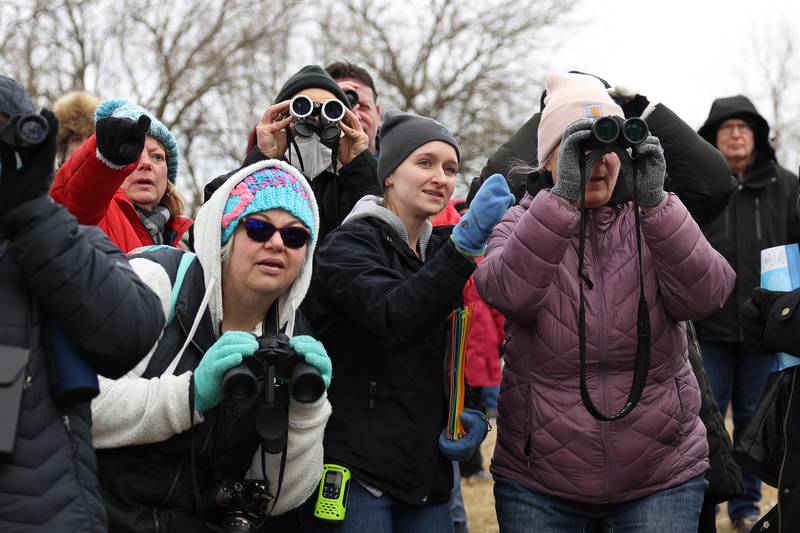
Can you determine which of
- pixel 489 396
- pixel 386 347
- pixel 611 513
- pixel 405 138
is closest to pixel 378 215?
pixel 405 138

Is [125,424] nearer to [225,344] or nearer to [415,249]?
[225,344]

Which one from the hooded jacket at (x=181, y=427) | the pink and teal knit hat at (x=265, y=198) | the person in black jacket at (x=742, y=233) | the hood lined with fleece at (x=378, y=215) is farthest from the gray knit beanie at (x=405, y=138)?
the person in black jacket at (x=742, y=233)

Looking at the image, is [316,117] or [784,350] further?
[316,117]

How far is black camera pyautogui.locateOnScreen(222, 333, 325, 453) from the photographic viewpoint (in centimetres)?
255

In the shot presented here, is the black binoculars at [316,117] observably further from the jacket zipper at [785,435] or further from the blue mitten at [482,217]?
the jacket zipper at [785,435]

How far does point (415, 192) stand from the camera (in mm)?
3326

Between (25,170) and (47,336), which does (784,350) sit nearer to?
(47,336)

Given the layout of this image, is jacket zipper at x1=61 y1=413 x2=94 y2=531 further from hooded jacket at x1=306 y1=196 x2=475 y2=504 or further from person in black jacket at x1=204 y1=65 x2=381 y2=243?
person in black jacket at x1=204 y1=65 x2=381 y2=243

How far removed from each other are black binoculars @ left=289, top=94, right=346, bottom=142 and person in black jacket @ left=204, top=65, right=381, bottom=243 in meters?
0.03

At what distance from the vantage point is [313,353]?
8.55 feet

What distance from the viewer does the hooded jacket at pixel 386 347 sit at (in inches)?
115

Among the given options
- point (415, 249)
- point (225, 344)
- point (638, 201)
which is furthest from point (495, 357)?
point (225, 344)

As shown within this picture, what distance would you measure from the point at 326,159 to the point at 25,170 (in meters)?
1.96

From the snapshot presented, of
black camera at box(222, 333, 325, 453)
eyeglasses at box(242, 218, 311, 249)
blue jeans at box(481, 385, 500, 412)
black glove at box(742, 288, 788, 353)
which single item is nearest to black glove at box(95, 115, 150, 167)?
eyeglasses at box(242, 218, 311, 249)
